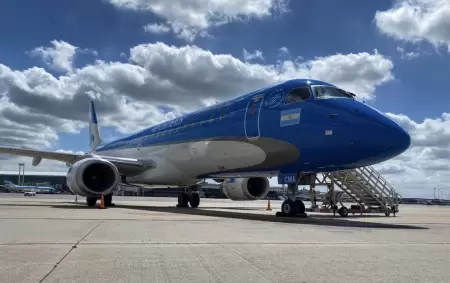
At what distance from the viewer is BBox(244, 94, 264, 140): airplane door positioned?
13.6 metres

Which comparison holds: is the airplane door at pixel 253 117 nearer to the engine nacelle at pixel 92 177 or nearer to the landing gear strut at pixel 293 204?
the landing gear strut at pixel 293 204

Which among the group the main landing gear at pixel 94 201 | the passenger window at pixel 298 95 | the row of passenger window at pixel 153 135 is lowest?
the main landing gear at pixel 94 201

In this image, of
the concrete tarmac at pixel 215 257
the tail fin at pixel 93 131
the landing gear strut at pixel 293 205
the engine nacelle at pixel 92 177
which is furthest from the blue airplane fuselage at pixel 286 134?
the tail fin at pixel 93 131

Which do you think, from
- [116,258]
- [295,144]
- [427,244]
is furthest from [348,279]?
[295,144]

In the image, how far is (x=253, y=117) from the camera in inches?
543

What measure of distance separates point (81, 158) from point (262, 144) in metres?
12.7

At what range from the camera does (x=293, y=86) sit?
12.7m

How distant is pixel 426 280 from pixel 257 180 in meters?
14.2

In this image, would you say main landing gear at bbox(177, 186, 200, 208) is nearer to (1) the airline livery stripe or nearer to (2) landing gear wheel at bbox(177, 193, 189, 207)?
(2) landing gear wheel at bbox(177, 193, 189, 207)

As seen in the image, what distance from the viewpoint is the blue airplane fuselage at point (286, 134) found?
11.0 metres

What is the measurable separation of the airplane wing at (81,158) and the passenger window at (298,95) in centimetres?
954

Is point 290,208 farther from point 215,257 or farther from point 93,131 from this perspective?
point 93,131

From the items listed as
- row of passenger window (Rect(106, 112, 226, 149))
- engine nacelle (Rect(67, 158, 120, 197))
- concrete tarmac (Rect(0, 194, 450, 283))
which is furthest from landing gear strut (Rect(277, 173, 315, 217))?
engine nacelle (Rect(67, 158, 120, 197))

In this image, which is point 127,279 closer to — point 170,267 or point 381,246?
point 170,267
